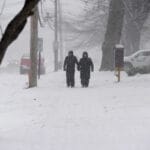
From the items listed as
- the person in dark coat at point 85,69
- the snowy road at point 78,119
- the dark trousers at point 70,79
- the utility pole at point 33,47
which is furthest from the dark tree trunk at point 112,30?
the snowy road at point 78,119

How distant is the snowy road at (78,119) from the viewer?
1257 centimetres

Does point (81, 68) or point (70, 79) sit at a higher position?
point (81, 68)

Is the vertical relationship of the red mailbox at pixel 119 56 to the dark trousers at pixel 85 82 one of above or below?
above

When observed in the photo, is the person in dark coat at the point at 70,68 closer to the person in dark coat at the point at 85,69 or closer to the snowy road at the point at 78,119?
the person in dark coat at the point at 85,69

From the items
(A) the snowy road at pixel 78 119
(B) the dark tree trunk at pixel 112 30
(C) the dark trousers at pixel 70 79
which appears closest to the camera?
(A) the snowy road at pixel 78 119

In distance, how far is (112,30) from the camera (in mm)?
34781

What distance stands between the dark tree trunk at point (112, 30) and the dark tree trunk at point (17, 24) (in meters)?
24.3

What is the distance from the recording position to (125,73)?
33.7 m

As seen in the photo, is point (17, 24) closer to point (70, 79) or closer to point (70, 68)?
point (70, 68)

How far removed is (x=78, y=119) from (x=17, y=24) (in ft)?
21.6

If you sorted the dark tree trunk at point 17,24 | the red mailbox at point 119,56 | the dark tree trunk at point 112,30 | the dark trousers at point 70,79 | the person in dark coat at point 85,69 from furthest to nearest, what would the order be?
the dark tree trunk at point 112,30 < the red mailbox at point 119,56 < the dark trousers at point 70,79 < the person in dark coat at point 85,69 < the dark tree trunk at point 17,24

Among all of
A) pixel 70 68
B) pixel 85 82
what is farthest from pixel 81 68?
pixel 85 82

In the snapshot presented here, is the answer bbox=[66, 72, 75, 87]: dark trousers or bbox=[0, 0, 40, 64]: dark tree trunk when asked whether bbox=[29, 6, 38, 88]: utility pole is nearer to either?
bbox=[66, 72, 75, 87]: dark trousers

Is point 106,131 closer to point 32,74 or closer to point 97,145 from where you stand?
point 97,145
